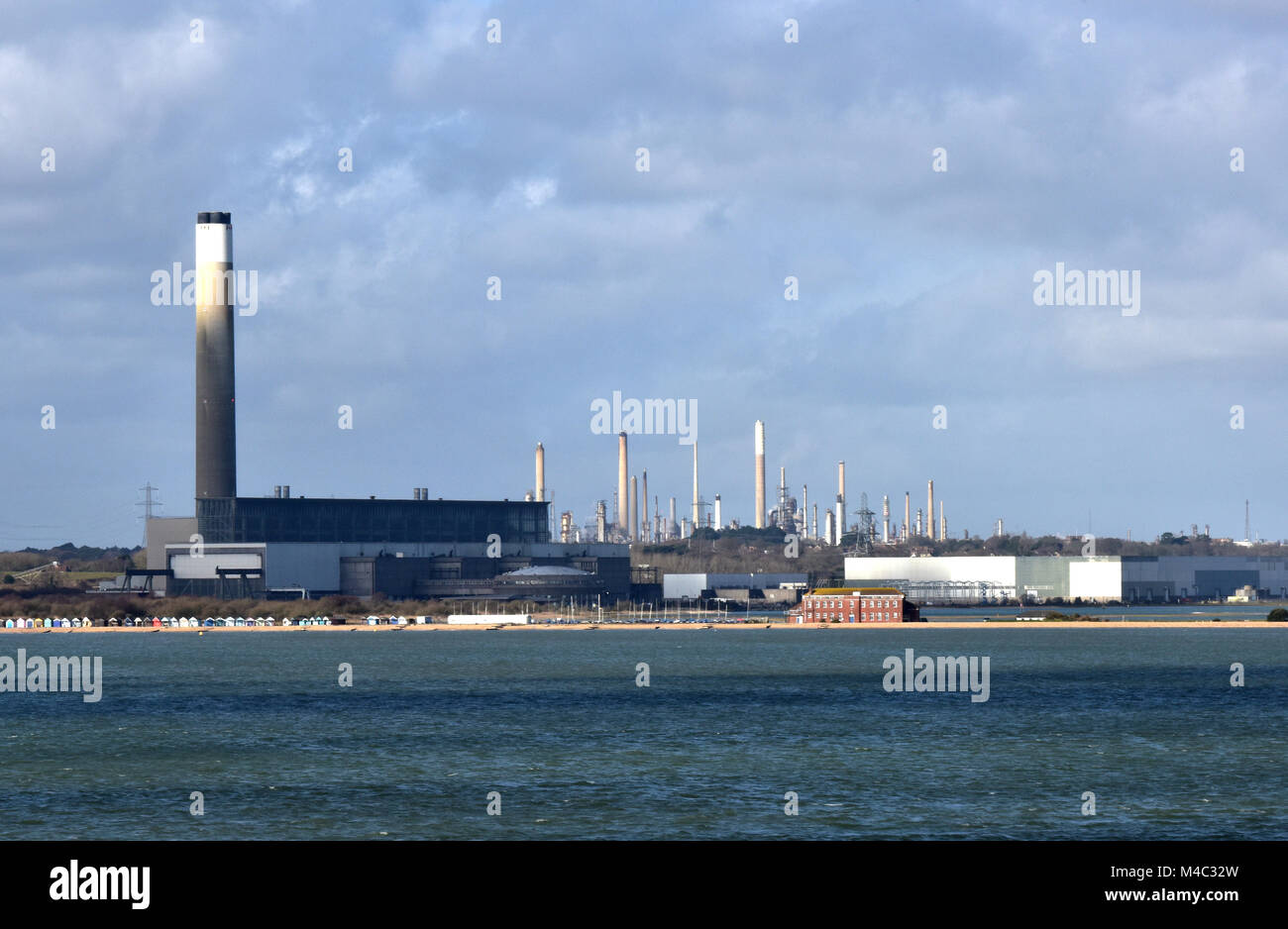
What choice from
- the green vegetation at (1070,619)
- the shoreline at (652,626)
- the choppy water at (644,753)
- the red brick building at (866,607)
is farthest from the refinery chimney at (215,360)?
the green vegetation at (1070,619)

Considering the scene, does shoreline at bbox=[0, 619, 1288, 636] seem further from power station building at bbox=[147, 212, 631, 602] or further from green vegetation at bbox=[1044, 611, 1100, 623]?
power station building at bbox=[147, 212, 631, 602]

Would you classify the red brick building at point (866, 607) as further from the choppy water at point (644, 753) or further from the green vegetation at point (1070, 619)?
the choppy water at point (644, 753)

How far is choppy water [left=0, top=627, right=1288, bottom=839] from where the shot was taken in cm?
3403

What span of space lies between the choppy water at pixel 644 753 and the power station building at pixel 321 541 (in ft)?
164

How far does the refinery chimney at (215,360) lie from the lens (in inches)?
5664

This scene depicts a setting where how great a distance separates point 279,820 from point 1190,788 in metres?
23.2

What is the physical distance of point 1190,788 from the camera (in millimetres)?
39750

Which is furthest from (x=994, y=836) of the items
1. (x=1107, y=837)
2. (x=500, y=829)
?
(x=500, y=829)

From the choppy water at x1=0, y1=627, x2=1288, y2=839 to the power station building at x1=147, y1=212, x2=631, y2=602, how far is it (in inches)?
1966

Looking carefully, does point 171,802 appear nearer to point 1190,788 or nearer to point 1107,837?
point 1107,837

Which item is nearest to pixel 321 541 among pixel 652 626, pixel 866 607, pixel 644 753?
pixel 652 626
